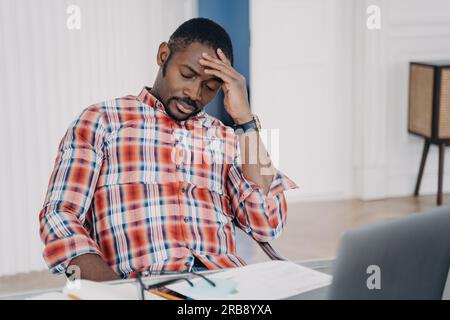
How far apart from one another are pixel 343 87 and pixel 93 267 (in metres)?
2.98

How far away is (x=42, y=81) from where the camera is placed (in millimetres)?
3107

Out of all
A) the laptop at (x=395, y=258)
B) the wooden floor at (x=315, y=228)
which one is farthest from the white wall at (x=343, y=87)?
the laptop at (x=395, y=258)

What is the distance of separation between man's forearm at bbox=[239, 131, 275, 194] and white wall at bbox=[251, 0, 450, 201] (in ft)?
7.64

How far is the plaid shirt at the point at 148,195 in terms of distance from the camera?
1640mm

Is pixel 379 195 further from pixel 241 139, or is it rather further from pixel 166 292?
pixel 166 292

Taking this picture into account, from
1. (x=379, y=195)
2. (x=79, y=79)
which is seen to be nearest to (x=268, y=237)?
(x=79, y=79)

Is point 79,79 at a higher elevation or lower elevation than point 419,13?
lower

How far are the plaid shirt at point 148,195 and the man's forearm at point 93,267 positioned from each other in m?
0.01

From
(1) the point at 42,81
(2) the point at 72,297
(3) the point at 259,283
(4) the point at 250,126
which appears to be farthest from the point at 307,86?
(2) the point at 72,297

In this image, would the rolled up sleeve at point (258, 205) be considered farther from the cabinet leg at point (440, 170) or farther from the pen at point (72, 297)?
the cabinet leg at point (440, 170)

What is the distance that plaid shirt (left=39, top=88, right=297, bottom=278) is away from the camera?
5.38ft

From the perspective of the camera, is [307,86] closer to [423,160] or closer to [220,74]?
[423,160]
